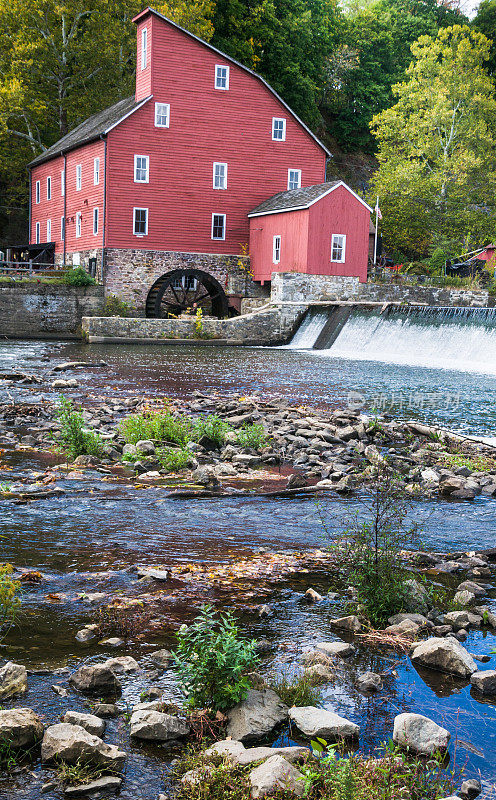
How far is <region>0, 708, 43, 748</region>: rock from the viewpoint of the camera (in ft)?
9.74

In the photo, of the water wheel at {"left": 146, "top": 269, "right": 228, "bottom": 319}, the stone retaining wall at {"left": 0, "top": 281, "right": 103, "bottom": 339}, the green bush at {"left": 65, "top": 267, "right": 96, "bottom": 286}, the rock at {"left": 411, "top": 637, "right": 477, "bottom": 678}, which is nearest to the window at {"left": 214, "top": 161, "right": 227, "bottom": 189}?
the water wheel at {"left": 146, "top": 269, "right": 228, "bottom": 319}


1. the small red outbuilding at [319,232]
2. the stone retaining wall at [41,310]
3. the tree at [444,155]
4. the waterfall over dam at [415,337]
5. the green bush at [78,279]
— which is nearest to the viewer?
the waterfall over dam at [415,337]

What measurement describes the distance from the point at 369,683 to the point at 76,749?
145 cm

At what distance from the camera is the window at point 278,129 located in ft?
117

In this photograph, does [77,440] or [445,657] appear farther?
[77,440]

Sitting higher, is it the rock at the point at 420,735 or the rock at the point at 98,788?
the rock at the point at 420,735

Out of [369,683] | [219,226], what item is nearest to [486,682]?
[369,683]

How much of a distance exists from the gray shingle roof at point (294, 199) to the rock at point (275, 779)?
1159 inches

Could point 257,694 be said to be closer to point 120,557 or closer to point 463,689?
point 463,689

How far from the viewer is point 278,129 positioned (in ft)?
117

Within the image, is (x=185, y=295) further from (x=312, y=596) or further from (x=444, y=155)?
(x=312, y=596)

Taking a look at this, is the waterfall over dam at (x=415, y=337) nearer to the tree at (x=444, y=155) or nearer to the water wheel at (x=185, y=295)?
the water wheel at (x=185, y=295)

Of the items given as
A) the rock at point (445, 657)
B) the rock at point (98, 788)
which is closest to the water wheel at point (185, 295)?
the rock at point (445, 657)

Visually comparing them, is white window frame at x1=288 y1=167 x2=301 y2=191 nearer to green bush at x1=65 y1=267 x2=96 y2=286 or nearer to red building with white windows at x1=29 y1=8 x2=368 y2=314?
red building with white windows at x1=29 y1=8 x2=368 y2=314
